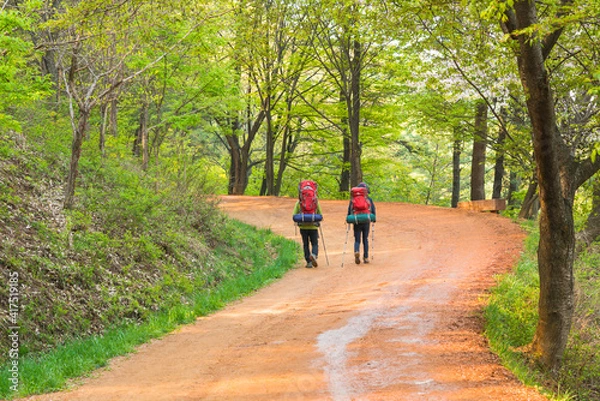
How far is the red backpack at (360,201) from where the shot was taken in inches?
553

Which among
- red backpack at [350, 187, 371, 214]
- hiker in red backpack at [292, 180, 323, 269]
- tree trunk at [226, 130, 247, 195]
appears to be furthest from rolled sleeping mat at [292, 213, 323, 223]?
tree trunk at [226, 130, 247, 195]

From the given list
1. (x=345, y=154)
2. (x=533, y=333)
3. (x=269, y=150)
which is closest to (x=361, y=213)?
(x=533, y=333)

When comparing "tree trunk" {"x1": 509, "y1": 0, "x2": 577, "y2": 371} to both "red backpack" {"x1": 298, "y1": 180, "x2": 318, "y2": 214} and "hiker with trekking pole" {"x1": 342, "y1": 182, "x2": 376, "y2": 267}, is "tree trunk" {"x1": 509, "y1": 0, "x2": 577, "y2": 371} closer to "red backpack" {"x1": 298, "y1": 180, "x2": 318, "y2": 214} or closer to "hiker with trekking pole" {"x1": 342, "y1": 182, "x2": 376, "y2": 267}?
"hiker with trekking pole" {"x1": 342, "y1": 182, "x2": 376, "y2": 267}

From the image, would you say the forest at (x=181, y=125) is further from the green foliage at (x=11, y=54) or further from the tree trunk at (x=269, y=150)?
the tree trunk at (x=269, y=150)

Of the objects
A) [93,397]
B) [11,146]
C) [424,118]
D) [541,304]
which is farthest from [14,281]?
[424,118]

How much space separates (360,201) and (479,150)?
43.5ft

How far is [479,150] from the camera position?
1001 inches

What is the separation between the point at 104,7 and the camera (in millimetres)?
8969

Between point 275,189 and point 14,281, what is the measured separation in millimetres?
25858

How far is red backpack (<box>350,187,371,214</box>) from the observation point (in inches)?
553

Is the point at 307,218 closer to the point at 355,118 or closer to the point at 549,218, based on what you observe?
the point at 549,218

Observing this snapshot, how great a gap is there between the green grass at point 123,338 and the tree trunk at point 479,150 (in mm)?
11714

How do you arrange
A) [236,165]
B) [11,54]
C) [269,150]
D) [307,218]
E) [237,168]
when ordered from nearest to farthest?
[11,54]
[307,218]
[269,150]
[237,168]
[236,165]

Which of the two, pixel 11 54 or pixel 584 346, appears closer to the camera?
pixel 11 54
